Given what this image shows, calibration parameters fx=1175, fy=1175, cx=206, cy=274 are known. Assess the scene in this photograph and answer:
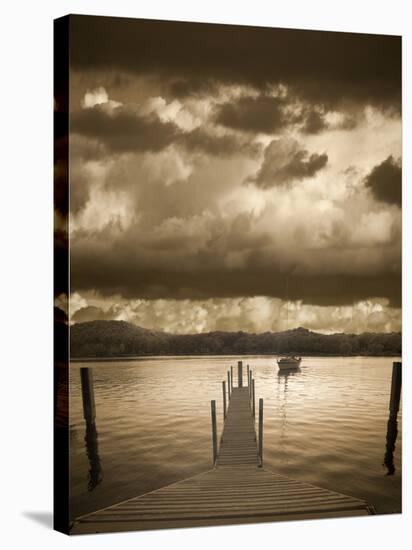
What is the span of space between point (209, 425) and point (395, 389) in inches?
73.8

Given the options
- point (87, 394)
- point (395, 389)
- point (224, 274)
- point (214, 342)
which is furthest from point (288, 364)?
point (87, 394)

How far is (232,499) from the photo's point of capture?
10.3 metres

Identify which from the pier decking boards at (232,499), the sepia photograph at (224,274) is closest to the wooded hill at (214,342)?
the sepia photograph at (224,274)

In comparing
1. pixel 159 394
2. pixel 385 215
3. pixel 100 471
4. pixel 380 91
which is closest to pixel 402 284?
pixel 385 215

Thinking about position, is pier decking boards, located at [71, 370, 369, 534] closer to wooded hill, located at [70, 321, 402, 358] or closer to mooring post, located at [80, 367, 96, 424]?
wooded hill, located at [70, 321, 402, 358]

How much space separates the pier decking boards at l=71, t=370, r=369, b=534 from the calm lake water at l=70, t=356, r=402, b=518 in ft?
0.28

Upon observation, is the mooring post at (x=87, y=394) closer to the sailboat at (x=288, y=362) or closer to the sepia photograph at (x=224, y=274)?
the sepia photograph at (x=224, y=274)

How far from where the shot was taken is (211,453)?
10.4m

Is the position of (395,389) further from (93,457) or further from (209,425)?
(93,457)

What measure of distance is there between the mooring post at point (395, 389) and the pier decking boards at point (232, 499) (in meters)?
0.92

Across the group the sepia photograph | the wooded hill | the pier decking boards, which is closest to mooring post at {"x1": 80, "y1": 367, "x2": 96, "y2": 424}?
the sepia photograph

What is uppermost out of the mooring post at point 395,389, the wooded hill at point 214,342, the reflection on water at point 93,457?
the wooded hill at point 214,342

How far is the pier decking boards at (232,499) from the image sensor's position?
393 inches

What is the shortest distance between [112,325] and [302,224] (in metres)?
1.99
